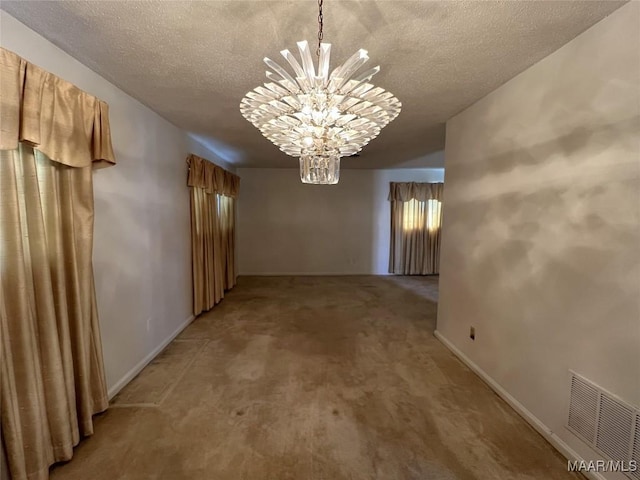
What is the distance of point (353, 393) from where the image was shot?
7.39ft

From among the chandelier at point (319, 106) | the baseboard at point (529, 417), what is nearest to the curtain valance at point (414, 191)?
the baseboard at point (529, 417)

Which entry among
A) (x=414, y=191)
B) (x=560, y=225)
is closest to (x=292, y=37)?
(x=560, y=225)

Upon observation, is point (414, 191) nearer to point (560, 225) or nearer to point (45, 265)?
point (560, 225)

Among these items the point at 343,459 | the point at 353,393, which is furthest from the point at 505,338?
the point at 343,459

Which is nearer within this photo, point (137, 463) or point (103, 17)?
point (103, 17)

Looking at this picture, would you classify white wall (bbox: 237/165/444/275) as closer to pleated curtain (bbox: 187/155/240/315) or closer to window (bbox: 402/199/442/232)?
window (bbox: 402/199/442/232)

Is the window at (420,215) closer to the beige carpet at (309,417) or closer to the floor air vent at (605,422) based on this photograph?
the beige carpet at (309,417)

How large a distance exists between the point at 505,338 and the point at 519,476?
2.88 feet

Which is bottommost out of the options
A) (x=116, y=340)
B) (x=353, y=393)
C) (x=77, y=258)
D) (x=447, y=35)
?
(x=353, y=393)

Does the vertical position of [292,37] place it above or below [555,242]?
above

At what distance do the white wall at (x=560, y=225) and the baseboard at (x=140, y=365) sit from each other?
295 centimetres

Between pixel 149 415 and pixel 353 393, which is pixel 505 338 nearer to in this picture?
pixel 353 393

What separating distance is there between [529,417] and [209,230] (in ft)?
12.8

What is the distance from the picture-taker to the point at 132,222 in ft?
7.90
